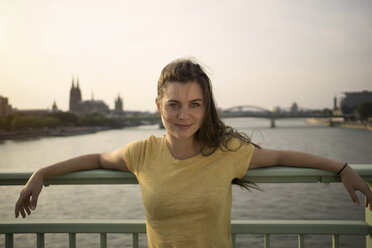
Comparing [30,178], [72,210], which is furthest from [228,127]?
[72,210]

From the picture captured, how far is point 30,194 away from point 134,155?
434mm

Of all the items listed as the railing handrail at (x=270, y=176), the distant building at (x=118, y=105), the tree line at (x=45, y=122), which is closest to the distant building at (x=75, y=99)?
the distant building at (x=118, y=105)

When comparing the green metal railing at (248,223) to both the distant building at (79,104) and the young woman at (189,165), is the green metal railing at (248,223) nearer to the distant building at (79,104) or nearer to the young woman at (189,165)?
the young woman at (189,165)

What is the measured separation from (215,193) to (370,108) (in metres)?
58.6

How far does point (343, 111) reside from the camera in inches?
2736

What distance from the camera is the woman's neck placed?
120 cm

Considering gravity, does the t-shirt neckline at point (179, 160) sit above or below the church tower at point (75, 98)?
below

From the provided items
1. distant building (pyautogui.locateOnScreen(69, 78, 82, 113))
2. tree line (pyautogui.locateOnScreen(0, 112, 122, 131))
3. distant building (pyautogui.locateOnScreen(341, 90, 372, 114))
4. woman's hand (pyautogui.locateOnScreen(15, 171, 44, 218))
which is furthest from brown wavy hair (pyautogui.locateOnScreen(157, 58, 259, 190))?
distant building (pyautogui.locateOnScreen(69, 78, 82, 113))

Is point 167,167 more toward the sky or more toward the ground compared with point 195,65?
more toward the ground

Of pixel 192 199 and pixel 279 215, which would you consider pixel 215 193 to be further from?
pixel 279 215

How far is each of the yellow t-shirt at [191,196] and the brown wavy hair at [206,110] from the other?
3cm

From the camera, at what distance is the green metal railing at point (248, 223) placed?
1.21 m

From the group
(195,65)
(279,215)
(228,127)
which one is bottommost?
(279,215)

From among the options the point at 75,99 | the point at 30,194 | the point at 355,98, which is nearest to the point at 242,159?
the point at 30,194
